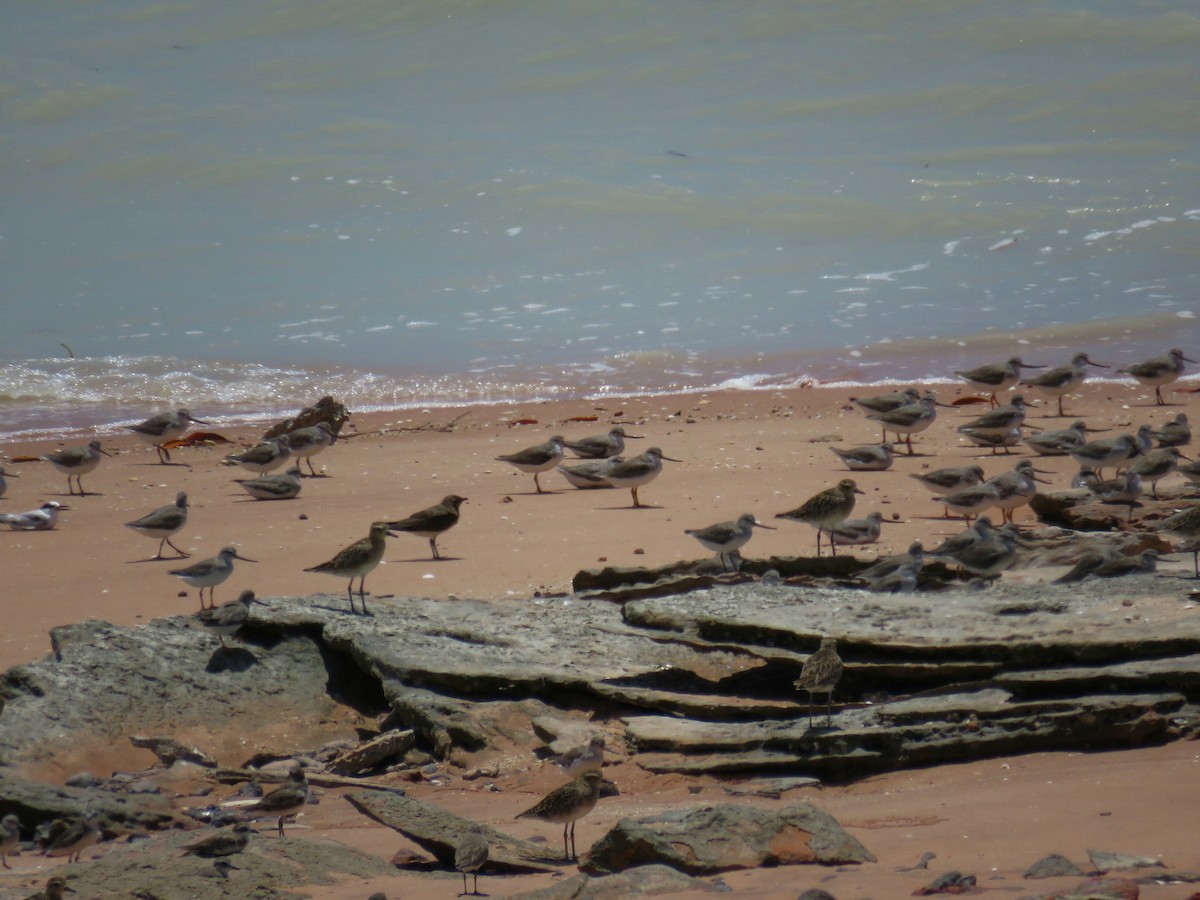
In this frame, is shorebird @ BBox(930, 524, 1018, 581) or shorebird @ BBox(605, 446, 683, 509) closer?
shorebird @ BBox(930, 524, 1018, 581)

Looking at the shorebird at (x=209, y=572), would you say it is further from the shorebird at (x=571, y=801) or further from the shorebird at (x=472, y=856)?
the shorebird at (x=472, y=856)

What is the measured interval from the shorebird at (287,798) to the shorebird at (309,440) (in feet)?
27.6

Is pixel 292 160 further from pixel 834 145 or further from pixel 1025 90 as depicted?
pixel 1025 90

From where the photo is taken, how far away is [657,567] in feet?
32.7

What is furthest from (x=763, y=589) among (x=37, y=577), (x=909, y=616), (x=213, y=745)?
(x=37, y=577)

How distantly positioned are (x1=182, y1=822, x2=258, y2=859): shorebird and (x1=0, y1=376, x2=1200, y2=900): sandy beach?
51 centimetres

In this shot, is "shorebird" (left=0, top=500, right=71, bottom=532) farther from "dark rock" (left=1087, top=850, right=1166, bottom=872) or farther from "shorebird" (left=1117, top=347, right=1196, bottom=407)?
"shorebird" (left=1117, top=347, right=1196, bottom=407)

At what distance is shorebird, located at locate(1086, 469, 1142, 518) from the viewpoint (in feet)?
34.9

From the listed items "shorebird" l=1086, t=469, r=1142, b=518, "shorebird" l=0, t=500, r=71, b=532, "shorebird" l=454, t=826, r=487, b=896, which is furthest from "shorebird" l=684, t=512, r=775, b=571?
"shorebird" l=0, t=500, r=71, b=532

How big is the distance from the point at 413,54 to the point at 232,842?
34894mm

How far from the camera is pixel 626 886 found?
500cm

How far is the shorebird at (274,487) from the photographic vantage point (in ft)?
44.1

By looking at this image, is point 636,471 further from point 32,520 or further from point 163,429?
point 163,429

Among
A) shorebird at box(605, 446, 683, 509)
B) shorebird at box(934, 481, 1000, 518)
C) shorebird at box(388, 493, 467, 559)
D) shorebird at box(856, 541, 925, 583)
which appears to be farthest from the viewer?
shorebird at box(605, 446, 683, 509)
